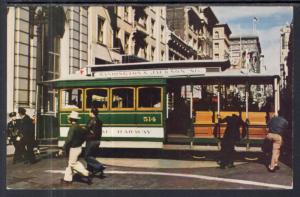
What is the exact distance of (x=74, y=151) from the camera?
10.9 m

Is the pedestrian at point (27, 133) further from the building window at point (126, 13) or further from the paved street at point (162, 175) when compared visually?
the building window at point (126, 13)

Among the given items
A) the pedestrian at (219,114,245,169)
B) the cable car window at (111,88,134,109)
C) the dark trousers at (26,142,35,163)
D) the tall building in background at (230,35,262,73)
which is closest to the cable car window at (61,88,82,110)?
the cable car window at (111,88,134,109)

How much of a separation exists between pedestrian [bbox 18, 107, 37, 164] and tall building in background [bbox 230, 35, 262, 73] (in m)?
4.77

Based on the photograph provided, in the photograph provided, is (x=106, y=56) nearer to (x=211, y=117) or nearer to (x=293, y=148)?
(x=211, y=117)

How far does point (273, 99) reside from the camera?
35.7 feet

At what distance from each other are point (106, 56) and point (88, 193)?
3.11 meters

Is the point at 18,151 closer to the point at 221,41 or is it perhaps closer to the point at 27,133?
the point at 27,133

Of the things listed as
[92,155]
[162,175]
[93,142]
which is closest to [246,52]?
[162,175]

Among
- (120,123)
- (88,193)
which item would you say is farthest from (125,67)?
(88,193)

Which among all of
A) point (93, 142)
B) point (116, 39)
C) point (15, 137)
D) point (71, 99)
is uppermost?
point (116, 39)

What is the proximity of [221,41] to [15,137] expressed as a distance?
5.02 m

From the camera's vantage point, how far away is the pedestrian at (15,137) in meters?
10.8

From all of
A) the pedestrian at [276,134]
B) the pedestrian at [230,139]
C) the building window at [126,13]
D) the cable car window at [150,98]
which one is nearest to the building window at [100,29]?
the building window at [126,13]

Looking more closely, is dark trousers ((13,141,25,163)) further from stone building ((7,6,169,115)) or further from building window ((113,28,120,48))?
building window ((113,28,120,48))
